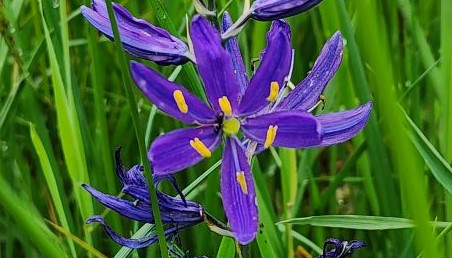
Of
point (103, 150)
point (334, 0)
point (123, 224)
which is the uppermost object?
point (334, 0)

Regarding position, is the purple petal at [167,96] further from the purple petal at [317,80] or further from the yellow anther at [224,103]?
the purple petal at [317,80]

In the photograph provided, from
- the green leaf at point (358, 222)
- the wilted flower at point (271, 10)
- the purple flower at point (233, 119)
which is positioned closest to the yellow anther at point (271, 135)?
the purple flower at point (233, 119)

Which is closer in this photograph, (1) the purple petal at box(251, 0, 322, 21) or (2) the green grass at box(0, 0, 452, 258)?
(1) the purple petal at box(251, 0, 322, 21)

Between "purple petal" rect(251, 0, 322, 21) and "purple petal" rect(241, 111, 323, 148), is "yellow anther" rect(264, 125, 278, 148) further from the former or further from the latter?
"purple petal" rect(251, 0, 322, 21)

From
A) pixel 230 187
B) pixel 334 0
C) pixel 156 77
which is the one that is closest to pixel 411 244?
pixel 334 0

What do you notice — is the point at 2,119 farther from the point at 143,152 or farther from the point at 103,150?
the point at 143,152

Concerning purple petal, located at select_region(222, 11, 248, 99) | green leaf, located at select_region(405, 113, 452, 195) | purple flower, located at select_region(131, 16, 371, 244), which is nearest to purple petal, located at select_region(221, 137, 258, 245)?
purple flower, located at select_region(131, 16, 371, 244)
